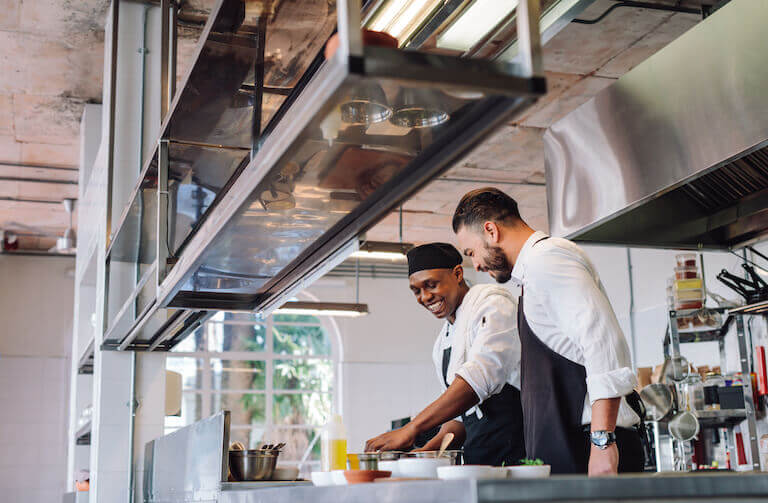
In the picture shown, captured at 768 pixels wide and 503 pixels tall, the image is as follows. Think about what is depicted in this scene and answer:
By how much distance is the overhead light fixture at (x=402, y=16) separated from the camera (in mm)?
2723

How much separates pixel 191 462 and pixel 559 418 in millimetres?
1390

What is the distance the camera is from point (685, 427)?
14.9ft

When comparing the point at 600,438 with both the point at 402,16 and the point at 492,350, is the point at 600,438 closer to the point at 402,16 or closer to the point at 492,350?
the point at 492,350

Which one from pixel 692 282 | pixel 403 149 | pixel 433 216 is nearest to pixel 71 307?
pixel 433 216

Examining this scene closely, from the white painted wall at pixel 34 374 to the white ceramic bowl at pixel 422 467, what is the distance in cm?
854

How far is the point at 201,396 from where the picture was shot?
1002cm

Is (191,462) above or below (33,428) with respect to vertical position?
below

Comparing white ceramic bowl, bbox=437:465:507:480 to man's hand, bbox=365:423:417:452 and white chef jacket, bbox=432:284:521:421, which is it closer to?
man's hand, bbox=365:423:417:452

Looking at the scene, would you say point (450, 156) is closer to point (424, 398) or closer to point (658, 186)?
point (658, 186)

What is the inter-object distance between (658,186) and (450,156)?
5.12ft

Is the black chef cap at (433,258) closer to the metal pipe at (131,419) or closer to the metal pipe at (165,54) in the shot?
the metal pipe at (165,54)

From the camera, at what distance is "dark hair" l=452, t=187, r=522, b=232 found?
8.41 ft

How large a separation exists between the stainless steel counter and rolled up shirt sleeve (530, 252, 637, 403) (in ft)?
1.87

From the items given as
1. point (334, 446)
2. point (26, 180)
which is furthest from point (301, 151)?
point (26, 180)
